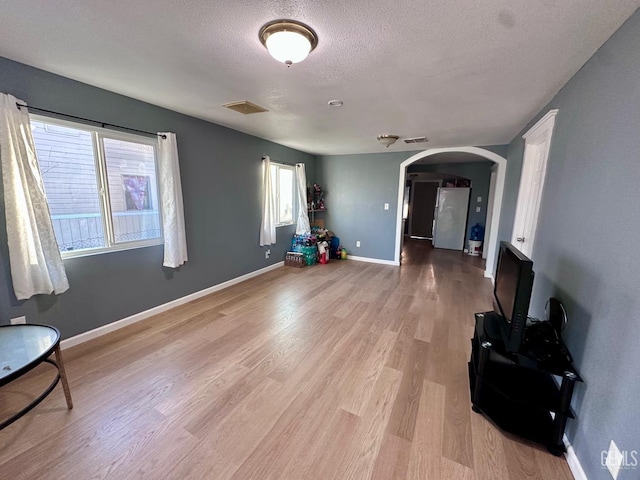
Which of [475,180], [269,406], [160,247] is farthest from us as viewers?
[475,180]

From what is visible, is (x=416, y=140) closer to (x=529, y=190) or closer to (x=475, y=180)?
(x=529, y=190)

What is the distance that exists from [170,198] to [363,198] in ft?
12.4

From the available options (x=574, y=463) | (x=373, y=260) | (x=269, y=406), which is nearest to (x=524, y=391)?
(x=574, y=463)

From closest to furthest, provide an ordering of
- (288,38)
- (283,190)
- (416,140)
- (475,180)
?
(288,38) → (416,140) → (283,190) → (475,180)

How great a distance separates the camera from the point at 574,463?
137 cm

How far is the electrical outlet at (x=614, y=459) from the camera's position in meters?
1.07

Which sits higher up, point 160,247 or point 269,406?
point 160,247

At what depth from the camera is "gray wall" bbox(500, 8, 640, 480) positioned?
111cm

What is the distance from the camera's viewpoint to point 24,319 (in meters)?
2.11

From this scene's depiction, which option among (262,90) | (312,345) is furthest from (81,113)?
(312,345)

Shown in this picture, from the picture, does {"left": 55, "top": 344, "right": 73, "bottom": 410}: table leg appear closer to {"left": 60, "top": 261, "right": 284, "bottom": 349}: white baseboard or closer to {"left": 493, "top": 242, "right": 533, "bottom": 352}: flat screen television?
{"left": 60, "top": 261, "right": 284, "bottom": 349}: white baseboard

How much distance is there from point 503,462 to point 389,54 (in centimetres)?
246

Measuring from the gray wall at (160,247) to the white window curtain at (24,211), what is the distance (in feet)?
0.33

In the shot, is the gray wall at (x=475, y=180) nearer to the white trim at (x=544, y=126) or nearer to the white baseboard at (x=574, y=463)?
the white trim at (x=544, y=126)
